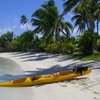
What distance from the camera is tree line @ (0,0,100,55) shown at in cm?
2883

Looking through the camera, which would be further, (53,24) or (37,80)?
(53,24)

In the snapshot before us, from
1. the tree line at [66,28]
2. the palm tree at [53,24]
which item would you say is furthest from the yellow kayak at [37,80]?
the palm tree at [53,24]

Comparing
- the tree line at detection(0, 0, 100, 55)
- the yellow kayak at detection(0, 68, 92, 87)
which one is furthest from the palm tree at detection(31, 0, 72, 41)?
the yellow kayak at detection(0, 68, 92, 87)

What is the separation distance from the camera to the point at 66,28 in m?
42.1

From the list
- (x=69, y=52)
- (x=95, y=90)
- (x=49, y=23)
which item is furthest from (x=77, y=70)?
(x=49, y=23)

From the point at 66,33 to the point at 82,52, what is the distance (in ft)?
42.3

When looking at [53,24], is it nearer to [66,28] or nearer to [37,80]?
[66,28]

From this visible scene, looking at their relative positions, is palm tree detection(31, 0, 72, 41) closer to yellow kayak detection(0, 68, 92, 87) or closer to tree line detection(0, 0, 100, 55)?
tree line detection(0, 0, 100, 55)

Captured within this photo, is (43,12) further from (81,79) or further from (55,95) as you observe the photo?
(55,95)

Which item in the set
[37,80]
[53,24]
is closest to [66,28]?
[53,24]

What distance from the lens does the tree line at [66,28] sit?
94.6ft

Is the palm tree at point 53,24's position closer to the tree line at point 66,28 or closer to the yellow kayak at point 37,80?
the tree line at point 66,28

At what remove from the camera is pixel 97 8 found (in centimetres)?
3688

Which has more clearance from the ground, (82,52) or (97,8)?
(97,8)
